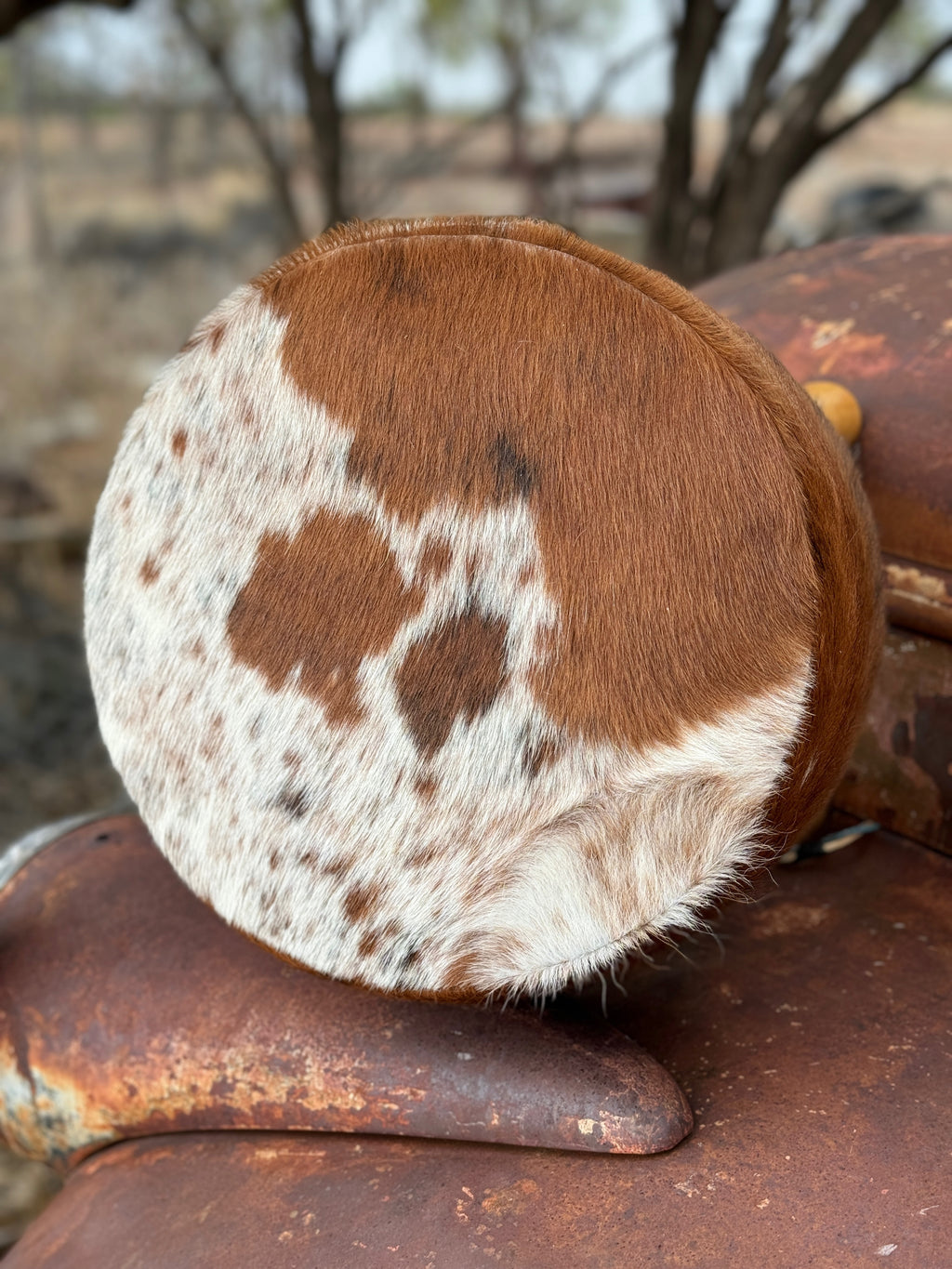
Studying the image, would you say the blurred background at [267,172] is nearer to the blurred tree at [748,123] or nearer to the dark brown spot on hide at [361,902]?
the blurred tree at [748,123]

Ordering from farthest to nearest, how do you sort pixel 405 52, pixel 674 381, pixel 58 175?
pixel 58 175
pixel 405 52
pixel 674 381

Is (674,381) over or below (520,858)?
over

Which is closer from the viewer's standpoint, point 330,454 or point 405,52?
point 330,454

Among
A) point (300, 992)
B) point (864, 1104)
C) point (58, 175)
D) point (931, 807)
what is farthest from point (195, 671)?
point (58, 175)

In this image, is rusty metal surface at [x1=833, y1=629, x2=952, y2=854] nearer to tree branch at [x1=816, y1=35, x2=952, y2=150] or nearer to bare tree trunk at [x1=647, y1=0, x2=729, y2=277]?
tree branch at [x1=816, y1=35, x2=952, y2=150]

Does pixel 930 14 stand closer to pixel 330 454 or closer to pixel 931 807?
pixel 931 807

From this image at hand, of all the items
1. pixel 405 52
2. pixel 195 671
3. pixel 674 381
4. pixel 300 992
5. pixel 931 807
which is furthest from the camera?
pixel 405 52

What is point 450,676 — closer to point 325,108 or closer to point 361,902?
point 361,902

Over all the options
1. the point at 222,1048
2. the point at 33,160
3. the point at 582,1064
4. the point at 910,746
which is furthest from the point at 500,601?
the point at 33,160
